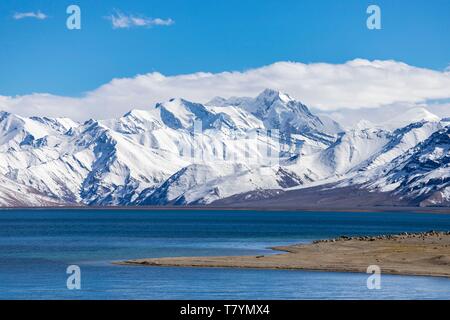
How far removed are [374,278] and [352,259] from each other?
826 inches

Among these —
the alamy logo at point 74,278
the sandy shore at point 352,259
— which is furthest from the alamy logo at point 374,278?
the alamy logo at point 74,278

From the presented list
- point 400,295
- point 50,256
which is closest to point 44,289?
point 400,295

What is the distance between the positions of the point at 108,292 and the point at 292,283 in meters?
17.6

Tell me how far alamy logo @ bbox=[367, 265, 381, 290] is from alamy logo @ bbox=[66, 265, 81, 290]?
83.9 feet

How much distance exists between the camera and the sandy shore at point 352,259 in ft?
308

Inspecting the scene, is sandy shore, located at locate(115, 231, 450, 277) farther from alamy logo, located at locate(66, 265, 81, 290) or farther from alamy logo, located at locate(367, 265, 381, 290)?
alamy logo, located at locate(66, 265, 81, 290)

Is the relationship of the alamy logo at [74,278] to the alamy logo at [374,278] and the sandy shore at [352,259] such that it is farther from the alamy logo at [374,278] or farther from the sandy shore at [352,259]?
the alamy logo at [374,278]

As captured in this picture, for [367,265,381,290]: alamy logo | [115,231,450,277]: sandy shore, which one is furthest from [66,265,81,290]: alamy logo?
[367,265,381,290]: alamy logo

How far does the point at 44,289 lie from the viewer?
74.1 m

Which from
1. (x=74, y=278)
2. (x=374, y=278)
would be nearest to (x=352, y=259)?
(x=374, y=278)

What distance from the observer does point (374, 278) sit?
82.4 meters

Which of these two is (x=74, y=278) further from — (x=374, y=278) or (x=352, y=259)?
(x=352, y=259)

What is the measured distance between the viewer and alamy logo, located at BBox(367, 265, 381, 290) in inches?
2968
